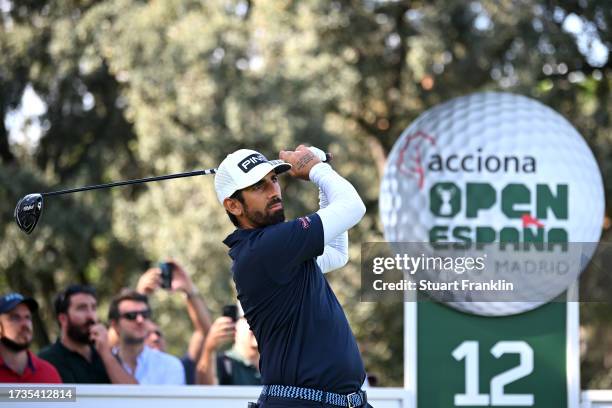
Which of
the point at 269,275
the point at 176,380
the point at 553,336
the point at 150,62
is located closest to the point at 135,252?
the point at 150,62

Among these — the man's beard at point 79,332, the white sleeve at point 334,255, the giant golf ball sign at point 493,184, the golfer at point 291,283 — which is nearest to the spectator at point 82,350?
the man's beard at point 79,332

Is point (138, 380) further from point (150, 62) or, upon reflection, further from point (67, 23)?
point (67, 23)

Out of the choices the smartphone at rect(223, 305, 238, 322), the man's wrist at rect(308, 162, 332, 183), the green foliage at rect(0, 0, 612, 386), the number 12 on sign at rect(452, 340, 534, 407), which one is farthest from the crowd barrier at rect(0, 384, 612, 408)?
the green foliage at rect(0, 0, 612, 386)

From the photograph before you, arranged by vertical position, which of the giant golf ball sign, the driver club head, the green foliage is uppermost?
the green foliage

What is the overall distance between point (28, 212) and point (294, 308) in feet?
6.25

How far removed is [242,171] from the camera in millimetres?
4352

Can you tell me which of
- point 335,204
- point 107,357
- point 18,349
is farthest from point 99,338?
point 335,204

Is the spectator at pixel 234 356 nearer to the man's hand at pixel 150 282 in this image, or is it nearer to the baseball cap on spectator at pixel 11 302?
the man's hand at pixel 150 282

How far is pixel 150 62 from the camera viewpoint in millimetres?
14836

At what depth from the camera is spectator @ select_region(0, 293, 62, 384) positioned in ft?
21.5

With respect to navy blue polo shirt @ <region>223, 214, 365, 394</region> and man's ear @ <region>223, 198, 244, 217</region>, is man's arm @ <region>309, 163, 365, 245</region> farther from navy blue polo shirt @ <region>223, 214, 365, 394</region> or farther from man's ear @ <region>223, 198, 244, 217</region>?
man's ear @ <region>223, 198, 244, 217</region>

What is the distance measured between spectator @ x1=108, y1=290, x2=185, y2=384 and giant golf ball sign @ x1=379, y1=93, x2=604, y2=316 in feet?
6.33

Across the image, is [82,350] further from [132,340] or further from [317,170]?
[317,170]

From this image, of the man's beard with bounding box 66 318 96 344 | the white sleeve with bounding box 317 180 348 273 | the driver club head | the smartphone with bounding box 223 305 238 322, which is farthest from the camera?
the smartphone with bounding box 223 305 238 322
